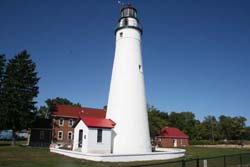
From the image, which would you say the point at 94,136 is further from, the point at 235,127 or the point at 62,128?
the point at 235,127

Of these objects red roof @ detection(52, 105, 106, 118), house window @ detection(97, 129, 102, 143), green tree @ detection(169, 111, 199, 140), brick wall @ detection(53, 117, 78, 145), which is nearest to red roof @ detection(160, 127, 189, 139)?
red roof @ detection(52, 105, 106, 118)

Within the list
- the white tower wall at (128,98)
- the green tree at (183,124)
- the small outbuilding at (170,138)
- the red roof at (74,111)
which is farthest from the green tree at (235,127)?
the white tower wall at (128,98)

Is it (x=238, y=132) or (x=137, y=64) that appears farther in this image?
(x=238, y=132)

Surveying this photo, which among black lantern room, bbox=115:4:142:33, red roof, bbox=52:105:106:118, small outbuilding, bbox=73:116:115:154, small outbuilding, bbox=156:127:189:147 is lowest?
small outbuilding, bbox=156:127:189:147

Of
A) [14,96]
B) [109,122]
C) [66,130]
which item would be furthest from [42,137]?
[109,122]

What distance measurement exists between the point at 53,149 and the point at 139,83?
36.8 ft

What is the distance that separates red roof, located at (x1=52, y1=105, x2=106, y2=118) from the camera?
41062 mm

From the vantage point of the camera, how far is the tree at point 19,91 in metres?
32.5

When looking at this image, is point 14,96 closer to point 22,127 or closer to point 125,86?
point 22,127

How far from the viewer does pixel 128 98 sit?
77.2 feet

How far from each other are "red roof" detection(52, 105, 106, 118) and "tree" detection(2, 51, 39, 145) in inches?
250

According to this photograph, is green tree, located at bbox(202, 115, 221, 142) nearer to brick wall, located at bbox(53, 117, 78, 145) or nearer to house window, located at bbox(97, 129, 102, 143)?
brick wall, located at bbox(53, 117, 78, 145)

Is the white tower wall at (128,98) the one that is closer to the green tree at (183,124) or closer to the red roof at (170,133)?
the red roof at (170,133)

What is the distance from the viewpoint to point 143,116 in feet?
78.5
